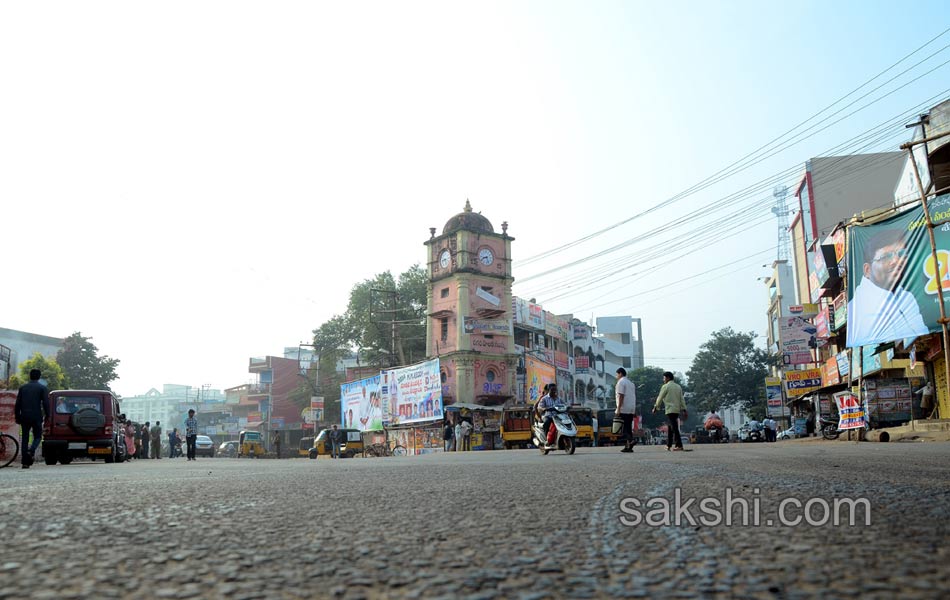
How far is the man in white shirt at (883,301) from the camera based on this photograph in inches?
666

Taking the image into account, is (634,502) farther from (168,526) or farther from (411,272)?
(411,272)

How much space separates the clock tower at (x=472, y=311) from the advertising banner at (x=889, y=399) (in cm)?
2747

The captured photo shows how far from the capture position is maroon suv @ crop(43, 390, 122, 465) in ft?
53.9

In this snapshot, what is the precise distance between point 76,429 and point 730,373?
52334 millimetres

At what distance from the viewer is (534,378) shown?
48812 millimetres

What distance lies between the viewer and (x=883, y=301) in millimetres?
17953

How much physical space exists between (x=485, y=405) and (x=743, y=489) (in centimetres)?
4182

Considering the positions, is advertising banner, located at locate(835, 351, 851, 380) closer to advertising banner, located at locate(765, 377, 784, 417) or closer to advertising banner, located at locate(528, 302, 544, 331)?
advertising banner, located at locate(765, 377, 784, 417)

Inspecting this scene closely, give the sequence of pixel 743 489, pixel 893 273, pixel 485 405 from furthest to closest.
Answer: pixel 485 405 → pixel 893 273 → pixel 743 489

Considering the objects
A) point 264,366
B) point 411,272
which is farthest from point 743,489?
point 264,366

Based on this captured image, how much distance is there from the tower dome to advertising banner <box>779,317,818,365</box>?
1953 cm

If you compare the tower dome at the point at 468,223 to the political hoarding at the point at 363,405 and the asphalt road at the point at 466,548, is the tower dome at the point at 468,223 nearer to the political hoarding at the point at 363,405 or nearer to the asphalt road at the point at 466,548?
the political hoarding at the point at 363,405

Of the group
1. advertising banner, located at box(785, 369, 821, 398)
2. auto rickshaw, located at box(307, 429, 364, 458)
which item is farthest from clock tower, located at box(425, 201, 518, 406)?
advertising banner, located at box(785, 369, 821, 398)

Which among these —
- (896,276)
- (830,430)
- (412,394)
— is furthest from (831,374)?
(412,394)
